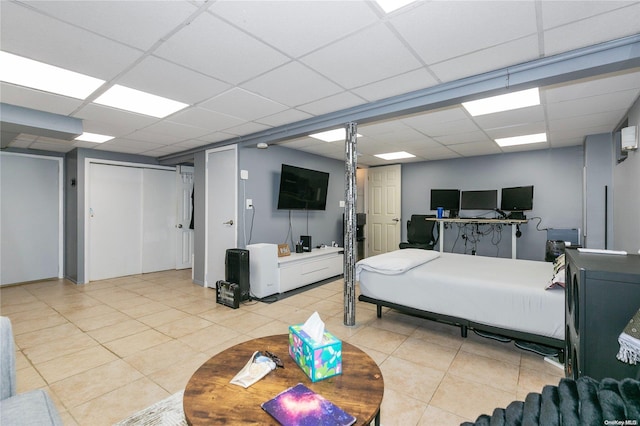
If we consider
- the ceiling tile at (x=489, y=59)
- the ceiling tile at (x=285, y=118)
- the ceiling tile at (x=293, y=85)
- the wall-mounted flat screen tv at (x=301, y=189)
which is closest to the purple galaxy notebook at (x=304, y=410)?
the ceiling tile at (x=293, y=85)

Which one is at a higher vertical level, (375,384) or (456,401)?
(375,384)

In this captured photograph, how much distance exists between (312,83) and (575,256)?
2.39m

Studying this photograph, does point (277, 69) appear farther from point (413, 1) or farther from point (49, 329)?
point (49, 329)

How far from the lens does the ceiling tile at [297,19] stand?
174 cm

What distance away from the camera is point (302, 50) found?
7.30ft

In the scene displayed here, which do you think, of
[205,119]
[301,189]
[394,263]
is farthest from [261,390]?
[301,189]

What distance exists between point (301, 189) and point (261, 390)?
14.8ft

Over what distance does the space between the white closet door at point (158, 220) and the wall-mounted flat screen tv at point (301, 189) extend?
311 cm

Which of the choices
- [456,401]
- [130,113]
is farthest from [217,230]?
[456,401]

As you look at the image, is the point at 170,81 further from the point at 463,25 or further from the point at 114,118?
the point at 463,25

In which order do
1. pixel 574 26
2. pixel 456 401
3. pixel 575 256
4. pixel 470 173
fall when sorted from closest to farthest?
pixel 575 256, pixel 574 26, pixel 456 401, pixel 470 173

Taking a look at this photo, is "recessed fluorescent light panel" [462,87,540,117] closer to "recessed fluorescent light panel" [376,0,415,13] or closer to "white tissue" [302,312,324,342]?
"recessed fluorescent light panel" [376,0,415,13]

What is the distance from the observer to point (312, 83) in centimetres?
280

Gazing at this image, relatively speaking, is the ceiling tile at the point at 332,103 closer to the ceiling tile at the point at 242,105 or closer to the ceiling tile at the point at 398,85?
the ceiling tile at the point at 398,85
